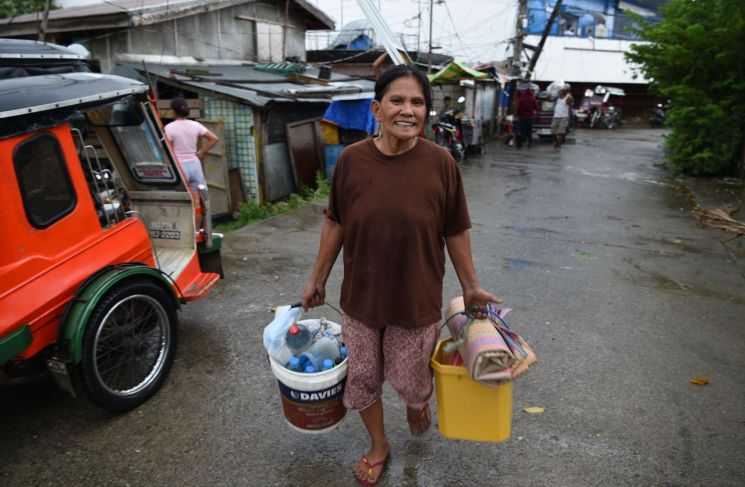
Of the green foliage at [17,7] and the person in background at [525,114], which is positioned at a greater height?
the green foliage at [17,7]

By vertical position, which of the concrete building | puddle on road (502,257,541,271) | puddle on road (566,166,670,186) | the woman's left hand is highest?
the concrete building

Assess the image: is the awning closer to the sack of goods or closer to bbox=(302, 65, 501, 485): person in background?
bbox=(302, 65, 501, 485): person in background

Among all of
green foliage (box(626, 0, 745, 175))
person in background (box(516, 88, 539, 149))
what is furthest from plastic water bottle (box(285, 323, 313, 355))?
person in background (box(516, 88, 539, 149))

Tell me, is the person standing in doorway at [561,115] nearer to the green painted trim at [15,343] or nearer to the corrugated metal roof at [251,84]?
the corrugated metal roof at [251,84]

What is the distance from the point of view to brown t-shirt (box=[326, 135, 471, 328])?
7.09ft

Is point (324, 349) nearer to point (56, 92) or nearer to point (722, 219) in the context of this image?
point (56, 92)

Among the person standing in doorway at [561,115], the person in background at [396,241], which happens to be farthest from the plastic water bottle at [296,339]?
the person standing in doorway at [561,115]

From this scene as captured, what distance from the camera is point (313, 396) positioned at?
242 cm

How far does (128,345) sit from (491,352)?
223 cm

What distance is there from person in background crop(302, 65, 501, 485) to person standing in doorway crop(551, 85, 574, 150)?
15445 mm

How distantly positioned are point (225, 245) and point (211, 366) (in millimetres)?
3053

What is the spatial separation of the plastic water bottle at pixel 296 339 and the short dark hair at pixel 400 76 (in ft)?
3.66

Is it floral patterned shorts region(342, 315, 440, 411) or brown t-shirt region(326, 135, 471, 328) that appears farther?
floral patterned shorts region(342, 315, 440, 411)

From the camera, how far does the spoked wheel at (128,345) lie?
2.83m
